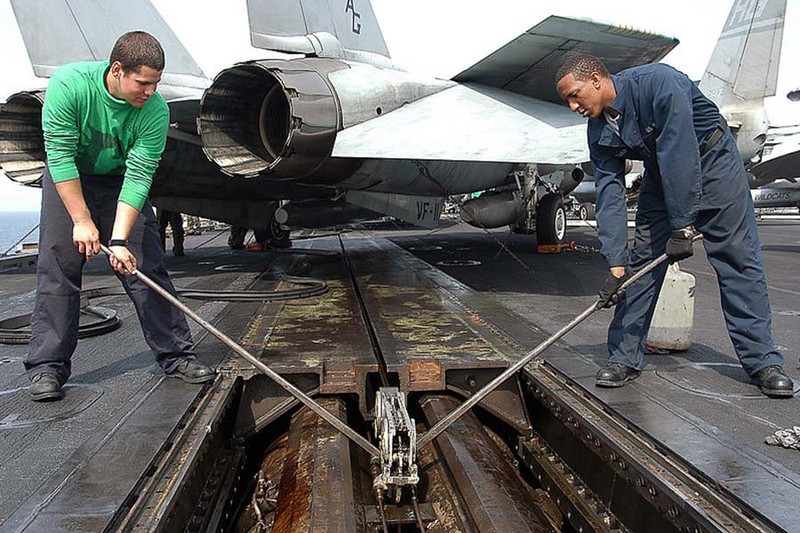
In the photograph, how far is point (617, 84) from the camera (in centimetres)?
265

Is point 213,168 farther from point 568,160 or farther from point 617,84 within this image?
point 617,84

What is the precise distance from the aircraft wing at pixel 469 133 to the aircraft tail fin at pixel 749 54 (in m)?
6.68

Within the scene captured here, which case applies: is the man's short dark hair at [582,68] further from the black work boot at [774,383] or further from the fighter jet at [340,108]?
the fighter jet at [340,108]

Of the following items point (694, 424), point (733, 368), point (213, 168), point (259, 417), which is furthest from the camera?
point (213, 168)

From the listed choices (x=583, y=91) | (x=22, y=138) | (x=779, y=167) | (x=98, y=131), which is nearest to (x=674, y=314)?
(x=583, y=91)

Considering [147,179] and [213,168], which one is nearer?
[147,179]

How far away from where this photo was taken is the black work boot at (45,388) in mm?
2594

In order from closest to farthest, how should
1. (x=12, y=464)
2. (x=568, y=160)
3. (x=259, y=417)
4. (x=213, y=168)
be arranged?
(x=12, y=464) → (x=259, y=417) → (x=568, y=160) → (x=213, y=168)

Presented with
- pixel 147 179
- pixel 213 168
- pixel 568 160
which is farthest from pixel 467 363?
pixel 213 168

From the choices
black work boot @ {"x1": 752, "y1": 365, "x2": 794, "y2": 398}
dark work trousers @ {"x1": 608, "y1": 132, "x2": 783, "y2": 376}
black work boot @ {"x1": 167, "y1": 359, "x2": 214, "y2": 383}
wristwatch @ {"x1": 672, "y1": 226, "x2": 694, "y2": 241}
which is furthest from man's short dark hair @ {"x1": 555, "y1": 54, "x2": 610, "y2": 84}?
black work boot @ {"x1": 167, "y1": 359, "x2": 214, "y2": 383}

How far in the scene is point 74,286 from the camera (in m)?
2.71

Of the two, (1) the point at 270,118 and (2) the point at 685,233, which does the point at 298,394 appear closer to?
(2) the point at 685,233

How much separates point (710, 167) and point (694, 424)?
1128mm

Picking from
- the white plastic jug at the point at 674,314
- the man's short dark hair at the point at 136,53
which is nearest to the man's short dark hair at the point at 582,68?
the white plastic jug at the point at 674,314
